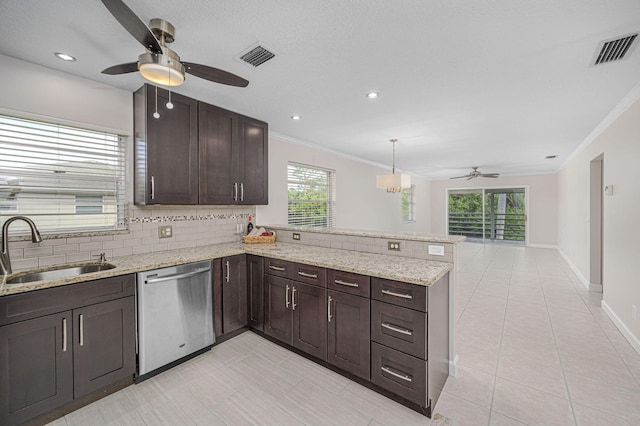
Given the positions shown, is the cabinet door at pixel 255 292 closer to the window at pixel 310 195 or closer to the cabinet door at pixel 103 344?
the cabinet door at pixel 103 344

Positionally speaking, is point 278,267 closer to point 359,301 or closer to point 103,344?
point 359,301

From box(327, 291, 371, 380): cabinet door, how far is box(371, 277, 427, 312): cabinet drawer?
0.43ft

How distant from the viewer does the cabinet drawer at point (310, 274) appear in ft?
7.42

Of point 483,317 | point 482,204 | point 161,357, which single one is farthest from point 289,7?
point 482,204

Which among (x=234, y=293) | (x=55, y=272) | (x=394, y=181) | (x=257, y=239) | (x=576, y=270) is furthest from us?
(x=576, y=270)

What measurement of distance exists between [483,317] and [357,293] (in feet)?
7.48

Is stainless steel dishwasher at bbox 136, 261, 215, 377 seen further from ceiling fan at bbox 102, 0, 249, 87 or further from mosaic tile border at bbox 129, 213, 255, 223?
ceiling fan at bbox 102, 0, 249, 87

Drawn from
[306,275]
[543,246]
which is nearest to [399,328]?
[306,275]

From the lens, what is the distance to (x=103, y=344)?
195cm

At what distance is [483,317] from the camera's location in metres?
3.31

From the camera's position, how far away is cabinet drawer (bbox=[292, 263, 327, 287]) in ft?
7.42

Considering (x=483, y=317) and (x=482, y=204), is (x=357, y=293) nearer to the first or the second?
(x=483, y=317)

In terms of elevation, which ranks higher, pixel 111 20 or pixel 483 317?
pixel 111 20

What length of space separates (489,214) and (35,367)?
11.1 m
